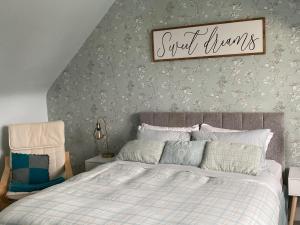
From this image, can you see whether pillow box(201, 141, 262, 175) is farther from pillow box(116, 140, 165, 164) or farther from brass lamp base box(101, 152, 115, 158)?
brass lamp base box(101, 152, 115, 158)

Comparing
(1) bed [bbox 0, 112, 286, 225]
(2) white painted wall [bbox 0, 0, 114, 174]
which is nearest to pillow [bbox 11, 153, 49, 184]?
(2) white painted wall [bbox 0, 0, 114, 174]

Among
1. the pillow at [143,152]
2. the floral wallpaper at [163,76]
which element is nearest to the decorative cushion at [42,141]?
the floral wallpaper at [163,76]

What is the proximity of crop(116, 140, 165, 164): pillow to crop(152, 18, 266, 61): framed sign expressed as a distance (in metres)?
0.95

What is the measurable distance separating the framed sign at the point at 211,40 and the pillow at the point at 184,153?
94 cm

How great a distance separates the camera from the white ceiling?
2.97m

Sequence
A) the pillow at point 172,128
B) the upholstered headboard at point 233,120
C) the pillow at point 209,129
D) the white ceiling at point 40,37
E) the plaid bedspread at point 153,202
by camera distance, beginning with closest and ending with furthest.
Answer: the plaid bedspread at point 153,202
the white ceiling at point 40,37
the upholstered headboard at point 233,120
the pillow at point 209,129
the pillow at point 172,128

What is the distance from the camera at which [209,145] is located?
119 inches

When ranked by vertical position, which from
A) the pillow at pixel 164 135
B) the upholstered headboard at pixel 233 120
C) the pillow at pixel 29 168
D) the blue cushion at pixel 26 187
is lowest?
the blue cushion at pixel 26 187

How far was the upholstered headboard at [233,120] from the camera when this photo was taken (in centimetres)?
317

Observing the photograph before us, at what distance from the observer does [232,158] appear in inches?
112

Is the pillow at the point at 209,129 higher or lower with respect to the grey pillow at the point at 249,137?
higher

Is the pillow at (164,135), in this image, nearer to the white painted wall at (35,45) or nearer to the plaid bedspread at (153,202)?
the plaid bedspread at (153,202)

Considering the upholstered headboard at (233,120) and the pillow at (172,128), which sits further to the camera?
the pillow at (172,128)

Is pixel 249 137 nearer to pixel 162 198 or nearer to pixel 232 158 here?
pixel 232 158
